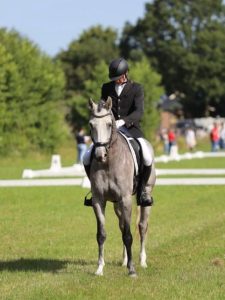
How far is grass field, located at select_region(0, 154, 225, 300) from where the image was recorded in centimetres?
983

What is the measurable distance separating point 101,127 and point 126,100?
1211 mm

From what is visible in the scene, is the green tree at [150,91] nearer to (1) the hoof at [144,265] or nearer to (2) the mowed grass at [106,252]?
(2) the mowed grass at [106,252]

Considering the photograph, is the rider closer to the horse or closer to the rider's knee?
the rider's knee

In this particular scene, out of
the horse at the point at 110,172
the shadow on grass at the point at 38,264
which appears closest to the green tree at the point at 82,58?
the shadow on grass at the point at 38,264

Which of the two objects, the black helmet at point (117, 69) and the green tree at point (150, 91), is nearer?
the black helmet at point (117, 69)

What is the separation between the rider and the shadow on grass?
5.09 ft

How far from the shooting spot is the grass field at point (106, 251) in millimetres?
9828

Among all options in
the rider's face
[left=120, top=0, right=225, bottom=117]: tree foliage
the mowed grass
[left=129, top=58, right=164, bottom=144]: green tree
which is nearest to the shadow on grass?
the mowed grass

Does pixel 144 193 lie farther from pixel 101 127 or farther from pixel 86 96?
pixel 86 96

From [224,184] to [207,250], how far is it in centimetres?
1525

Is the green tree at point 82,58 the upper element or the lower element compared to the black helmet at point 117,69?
upper

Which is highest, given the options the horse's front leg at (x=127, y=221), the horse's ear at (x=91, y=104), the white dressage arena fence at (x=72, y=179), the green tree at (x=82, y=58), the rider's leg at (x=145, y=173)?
the green tree at (x=82, y=58)

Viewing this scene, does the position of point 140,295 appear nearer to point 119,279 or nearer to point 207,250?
point 119,279

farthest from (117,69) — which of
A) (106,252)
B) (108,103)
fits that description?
(106,252)
